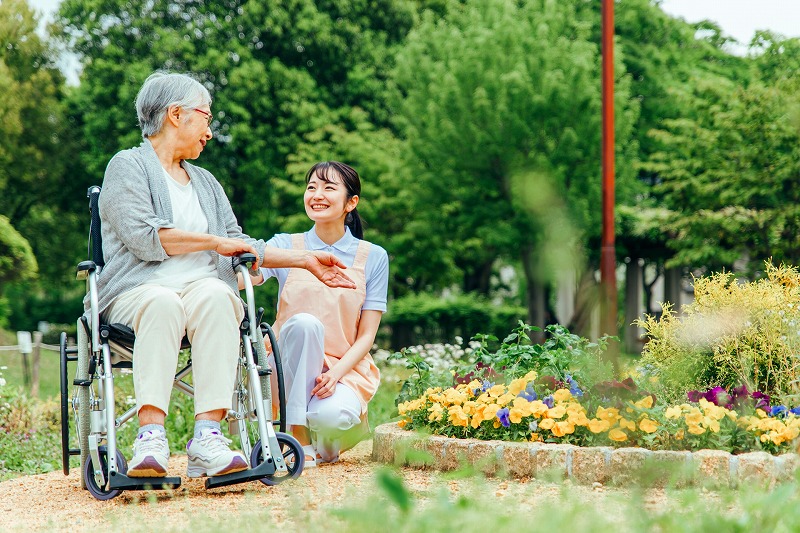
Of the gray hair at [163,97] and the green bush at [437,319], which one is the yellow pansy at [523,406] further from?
the green bush at [437,319]

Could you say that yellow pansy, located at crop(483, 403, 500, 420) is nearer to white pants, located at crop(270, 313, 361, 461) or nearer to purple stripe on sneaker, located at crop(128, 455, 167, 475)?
white pants, located at crop(270, 313, 361, 461)

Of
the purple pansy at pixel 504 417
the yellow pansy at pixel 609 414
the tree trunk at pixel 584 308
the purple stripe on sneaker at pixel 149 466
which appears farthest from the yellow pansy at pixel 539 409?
the tree trunk at pixel 584 308

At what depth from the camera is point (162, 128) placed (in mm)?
3816

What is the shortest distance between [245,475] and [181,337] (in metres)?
0.53

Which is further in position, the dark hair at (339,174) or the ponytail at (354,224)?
the ponytail at (354,224)

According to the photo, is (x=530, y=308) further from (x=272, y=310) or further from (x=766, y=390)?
(x=766, y=390)

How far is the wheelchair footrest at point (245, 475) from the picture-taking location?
10.8ft

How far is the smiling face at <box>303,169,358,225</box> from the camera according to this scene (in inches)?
170

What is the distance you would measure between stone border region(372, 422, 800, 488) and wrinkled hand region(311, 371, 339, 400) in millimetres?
358

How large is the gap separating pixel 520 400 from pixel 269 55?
58.2 ft

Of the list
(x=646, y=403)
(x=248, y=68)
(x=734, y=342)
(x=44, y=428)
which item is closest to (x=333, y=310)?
(x=646, y=403)

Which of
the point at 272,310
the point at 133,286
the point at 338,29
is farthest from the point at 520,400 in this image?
the point at 338,29

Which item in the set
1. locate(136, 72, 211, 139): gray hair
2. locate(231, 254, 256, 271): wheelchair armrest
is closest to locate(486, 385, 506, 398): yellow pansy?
locate(231, 254, 256, 271): wheelchair armrest

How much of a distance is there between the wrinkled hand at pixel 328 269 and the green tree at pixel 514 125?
11.9 m
